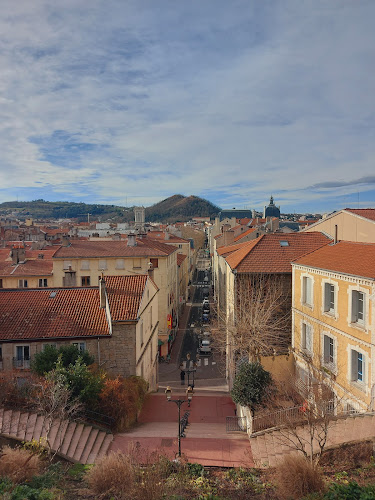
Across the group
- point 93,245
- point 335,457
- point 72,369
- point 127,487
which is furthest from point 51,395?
point 93,245

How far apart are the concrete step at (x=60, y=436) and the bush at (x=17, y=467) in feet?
7.24

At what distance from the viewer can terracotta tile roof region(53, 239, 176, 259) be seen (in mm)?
40781

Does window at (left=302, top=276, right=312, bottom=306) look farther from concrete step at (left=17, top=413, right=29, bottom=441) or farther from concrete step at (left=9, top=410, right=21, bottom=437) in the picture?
concrete step at (left=9, top=410, right=21, bottom=437)

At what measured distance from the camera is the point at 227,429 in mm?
21594

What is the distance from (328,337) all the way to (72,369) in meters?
13.6

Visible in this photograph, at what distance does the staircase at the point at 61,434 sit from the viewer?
618 inches

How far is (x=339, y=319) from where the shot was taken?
19703 millimetres

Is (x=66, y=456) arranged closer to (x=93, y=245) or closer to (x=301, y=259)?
(x=301, y=259)

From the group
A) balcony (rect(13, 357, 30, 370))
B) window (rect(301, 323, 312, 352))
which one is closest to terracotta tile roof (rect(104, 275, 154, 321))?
balcony (rect(13, 357, 30, 370))

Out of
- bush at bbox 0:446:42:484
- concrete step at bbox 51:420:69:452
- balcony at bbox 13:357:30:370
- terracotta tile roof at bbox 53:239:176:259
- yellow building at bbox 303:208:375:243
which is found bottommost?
concrete step at bbox 51:420:69:452

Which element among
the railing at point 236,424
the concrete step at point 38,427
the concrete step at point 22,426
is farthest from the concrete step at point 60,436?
the railing at point 236,424

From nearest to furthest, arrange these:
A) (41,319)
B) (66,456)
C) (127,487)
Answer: (127,487)
(66,456)
(41,319)

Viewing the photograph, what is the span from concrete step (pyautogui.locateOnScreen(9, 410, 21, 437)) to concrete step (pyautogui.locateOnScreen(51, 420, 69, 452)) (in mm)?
1635

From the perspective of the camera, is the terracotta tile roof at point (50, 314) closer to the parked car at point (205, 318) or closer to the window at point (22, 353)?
the window at point (22, 353)
